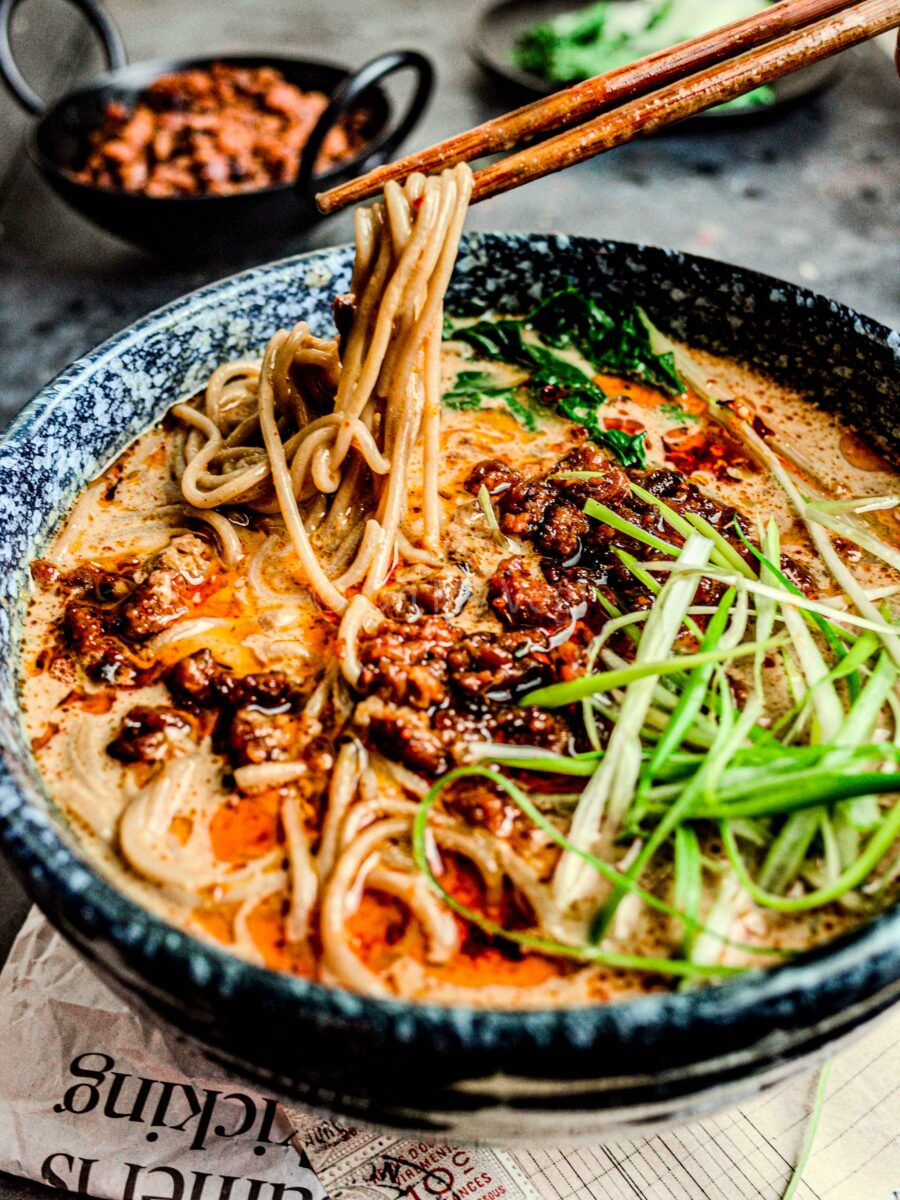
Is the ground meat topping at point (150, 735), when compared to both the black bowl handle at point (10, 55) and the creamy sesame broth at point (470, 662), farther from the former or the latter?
the black bowl handle at point (10, 55)

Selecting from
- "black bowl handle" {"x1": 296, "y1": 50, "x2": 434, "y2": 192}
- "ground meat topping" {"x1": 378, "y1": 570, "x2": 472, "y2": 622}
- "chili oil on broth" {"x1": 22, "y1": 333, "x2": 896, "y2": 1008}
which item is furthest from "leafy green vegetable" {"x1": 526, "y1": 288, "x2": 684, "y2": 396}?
"black bowl handle" {"x1": 296, "y1": 50, "x2": 434, "y2": 192}

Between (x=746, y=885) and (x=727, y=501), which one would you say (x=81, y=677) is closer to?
(x=746, y=885)

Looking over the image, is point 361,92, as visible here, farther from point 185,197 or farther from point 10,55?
point 10,55

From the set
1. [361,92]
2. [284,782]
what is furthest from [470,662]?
[361,92]

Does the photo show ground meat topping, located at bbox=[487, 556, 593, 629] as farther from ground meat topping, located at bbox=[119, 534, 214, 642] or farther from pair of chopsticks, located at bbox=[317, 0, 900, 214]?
pair of chopsticks, located at bbox=[317, 0, 900, 214]

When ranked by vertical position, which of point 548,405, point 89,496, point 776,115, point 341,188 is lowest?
point 776,115

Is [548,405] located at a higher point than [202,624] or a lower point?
lower

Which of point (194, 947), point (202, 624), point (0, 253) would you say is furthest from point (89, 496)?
point (0, 253)

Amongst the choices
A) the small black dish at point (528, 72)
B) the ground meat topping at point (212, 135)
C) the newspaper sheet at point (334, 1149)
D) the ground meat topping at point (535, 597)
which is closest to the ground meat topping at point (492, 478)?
the ground meat topping at point (535, 597)
